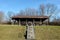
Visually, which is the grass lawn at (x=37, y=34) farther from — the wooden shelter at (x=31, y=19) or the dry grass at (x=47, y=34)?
the wooden shelter at (x=31, y=19)

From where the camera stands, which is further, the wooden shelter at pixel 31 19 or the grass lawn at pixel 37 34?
the wooden shelter at pixel 31 19

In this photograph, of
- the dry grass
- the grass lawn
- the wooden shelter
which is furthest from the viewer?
the wooden shelter

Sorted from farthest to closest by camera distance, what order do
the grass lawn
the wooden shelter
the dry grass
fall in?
the wooden shelter
the grass lawn
the dry grass

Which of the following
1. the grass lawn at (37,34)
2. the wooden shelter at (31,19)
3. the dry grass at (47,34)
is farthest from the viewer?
the wooden shelter at (31,19)

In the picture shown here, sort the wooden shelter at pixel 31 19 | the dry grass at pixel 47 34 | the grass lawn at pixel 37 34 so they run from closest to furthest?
the dry grass at pixel 47 34
the grass lawn at pixel 37 34
the wooden shelter at pixel 31 19

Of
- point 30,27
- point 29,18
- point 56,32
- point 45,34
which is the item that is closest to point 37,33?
point 45,34

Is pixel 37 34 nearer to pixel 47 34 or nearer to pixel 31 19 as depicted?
pixel 47 34

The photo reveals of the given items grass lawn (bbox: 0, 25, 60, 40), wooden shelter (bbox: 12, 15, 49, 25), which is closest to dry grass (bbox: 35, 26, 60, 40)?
grass lawn (bbox: 0, 25, 60, 40)

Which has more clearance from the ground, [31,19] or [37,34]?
[31,19]

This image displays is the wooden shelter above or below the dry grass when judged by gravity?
above

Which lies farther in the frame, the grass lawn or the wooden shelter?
the wooden shelter

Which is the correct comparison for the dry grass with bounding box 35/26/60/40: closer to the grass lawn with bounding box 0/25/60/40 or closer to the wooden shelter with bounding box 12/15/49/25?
the grass lawn with bounding box 0/25/60/40

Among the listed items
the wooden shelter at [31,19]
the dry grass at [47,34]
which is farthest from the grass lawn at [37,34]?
the wooden shelter at [31,19]

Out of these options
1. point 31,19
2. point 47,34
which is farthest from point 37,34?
point 31,19
